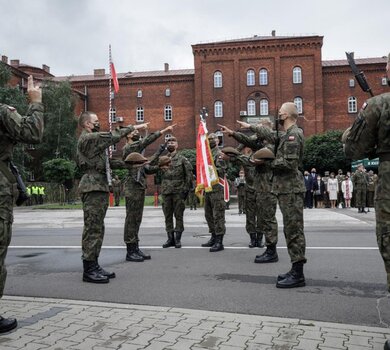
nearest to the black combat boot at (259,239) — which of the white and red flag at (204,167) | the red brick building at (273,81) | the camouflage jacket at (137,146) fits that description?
the white and red flag at (204,167)

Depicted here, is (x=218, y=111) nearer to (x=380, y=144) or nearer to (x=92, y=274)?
(x=92, y=274)

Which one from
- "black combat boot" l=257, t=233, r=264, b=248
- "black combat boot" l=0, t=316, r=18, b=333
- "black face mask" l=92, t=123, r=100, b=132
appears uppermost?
"black face mask" l=92, t=123, r=100, b=132

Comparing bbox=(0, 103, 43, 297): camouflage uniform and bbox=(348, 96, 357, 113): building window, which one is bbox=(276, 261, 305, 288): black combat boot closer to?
bbox=(0, 103, 43, 297): camouflage uniform

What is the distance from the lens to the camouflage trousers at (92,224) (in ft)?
20.3

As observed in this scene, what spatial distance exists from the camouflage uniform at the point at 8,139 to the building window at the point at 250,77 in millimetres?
53288

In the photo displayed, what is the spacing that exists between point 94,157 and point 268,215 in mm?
3089

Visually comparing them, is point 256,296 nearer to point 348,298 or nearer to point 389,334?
point 348,298

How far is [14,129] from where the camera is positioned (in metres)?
4.09

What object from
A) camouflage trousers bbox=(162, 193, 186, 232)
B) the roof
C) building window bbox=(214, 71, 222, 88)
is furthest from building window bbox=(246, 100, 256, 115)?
camouflage trousers bbox=(162, 193, 186, 232)

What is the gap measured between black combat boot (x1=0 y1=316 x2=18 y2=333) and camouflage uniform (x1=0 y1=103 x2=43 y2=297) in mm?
232

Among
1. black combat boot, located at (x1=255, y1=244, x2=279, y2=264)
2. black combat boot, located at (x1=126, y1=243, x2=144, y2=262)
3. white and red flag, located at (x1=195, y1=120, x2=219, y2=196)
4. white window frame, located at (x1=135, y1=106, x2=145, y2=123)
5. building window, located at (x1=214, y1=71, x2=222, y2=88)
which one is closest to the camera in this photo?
black combat boot, located at (x1=255, y1=244, x2=279, y2=264)

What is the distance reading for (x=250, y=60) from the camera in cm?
5553

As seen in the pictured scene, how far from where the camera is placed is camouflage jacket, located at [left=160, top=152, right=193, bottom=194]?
9.62m

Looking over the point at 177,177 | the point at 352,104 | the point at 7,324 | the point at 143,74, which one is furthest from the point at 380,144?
the point at 143,74
